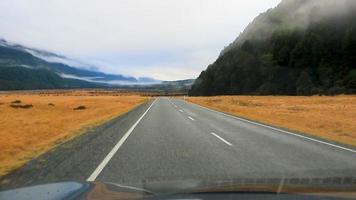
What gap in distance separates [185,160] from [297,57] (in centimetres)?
11963

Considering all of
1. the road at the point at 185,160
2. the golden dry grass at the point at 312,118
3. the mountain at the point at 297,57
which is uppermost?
the mountain at the point at 297,57

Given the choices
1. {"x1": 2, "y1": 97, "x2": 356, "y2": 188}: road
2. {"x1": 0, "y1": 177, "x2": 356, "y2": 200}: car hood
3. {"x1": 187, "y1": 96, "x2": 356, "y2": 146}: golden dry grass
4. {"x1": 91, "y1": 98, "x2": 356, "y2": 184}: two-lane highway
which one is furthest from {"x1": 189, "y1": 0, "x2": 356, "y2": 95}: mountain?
{"x1": 0, "y1": 177, "x2": 356, "y2": 200}: car hood

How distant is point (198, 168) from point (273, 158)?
250 centimetres

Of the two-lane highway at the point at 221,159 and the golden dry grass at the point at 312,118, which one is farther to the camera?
the golden dry grass at the point at 312,118

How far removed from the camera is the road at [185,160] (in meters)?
8.75

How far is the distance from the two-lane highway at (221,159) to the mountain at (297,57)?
96.5m

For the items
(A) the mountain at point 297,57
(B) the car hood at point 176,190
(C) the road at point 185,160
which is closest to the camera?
(B) the car hood at point 176,190

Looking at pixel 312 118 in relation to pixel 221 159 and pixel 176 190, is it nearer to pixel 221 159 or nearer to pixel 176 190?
pixel 221 159

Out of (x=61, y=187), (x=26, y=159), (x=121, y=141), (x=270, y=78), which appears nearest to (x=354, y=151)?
(x=121, y=141)

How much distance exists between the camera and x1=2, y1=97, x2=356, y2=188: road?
8.75m

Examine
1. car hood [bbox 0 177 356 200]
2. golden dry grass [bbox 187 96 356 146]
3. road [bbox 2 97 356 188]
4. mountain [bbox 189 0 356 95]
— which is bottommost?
golden dry grass [bbox 187 96 356 146]

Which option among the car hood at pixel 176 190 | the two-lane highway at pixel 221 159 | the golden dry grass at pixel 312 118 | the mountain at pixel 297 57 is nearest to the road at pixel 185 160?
the two-lane highway at pixel 221 159

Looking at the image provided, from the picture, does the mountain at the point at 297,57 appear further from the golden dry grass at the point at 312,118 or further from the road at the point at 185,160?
the road at the point at 185,160

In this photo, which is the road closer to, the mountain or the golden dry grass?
the golden dry grass
